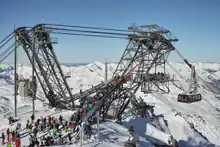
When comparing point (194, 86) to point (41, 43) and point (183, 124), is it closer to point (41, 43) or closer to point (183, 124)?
point (183, 124)

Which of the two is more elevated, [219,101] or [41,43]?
[41,43]

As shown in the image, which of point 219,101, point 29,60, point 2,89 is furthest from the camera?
point 219,101

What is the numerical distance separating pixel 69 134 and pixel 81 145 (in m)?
2.55

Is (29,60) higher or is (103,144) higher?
(29,60)

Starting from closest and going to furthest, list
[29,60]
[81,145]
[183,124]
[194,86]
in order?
[81,145] → [29,60] → [194,86] → [183,124]

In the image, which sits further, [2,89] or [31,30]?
[2,89]

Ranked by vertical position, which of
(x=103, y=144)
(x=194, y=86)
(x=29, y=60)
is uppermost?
(x=29, y=60)

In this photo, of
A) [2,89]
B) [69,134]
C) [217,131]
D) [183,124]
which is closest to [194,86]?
[183,124]

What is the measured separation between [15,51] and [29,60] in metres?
2.59

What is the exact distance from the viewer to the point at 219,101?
3775 inches

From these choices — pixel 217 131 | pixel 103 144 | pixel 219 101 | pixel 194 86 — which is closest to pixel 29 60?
pixel 103 144

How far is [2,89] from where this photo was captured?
237ft

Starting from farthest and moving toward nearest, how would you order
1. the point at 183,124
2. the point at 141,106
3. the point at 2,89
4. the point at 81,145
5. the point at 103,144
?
the point at 2,89, the point at 183,124, the point at 141,106, the point at 103,144, the point at 81,145

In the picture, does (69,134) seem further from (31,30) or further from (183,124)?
(183,124)
